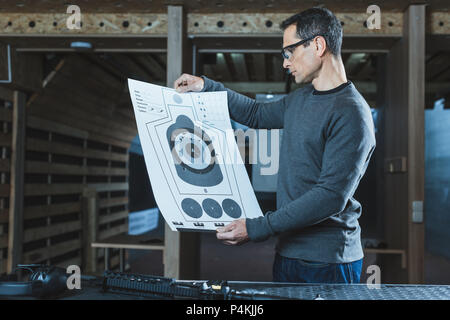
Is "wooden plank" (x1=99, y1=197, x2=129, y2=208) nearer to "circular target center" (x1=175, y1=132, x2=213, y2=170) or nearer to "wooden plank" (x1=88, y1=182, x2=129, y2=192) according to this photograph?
"wooden plank" (x1=88, y1=182, x2=129, y2=192)

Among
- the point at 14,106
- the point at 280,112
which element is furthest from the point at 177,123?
the point at 14,106

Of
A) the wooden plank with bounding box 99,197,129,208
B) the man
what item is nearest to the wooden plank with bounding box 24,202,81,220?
the wooden plank with bounding box 99,197,129,208

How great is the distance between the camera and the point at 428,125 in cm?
804

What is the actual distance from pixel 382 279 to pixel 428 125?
5.43 m

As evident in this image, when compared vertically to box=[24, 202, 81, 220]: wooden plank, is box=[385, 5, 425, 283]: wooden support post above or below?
above

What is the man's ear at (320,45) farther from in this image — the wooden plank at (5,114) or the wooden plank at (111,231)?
the wooden plank at (111,231)

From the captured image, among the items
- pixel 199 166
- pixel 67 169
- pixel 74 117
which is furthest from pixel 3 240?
pixel 199 166

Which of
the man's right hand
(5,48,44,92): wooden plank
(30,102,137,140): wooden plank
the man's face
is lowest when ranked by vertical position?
the man's right hand

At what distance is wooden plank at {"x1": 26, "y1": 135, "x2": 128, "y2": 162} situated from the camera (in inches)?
168

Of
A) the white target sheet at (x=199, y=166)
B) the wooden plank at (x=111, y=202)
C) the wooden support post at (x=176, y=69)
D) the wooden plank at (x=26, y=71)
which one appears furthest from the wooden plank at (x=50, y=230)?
the white target sheet at (x=199, y=166)

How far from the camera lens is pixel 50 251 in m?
4.53

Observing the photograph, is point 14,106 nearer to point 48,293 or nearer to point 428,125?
point 48,293

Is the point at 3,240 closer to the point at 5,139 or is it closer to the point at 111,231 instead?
the point at 5,139

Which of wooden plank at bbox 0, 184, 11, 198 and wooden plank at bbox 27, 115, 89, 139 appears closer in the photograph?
wooden plank at bbox 0, 184, 11, 198
